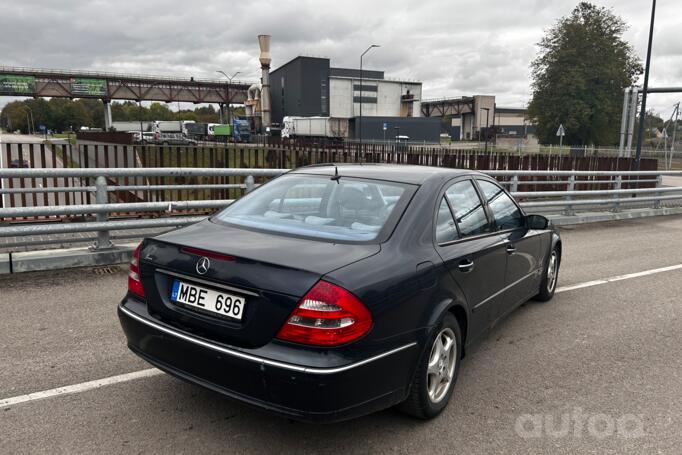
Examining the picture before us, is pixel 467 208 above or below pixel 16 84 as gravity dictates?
below

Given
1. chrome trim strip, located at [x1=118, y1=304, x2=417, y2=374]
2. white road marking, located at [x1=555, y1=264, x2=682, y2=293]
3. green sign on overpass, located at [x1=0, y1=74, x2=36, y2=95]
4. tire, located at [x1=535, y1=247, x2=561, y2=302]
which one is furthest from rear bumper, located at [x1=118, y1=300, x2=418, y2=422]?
green sign on overpass, located at [x1=0, y1=74, x2=36, y2=95]

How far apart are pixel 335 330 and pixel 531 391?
1.92m

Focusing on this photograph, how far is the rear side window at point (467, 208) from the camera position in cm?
371

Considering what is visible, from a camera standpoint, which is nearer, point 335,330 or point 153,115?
point 335,330

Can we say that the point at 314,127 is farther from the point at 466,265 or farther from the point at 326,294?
the point at 326,294

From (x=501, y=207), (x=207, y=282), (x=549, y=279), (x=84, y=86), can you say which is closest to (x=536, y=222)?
(x=501, y=207)

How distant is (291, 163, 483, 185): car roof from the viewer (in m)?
3.70

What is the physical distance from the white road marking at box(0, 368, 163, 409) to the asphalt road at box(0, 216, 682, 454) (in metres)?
0.06

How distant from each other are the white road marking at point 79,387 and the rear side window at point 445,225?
2.21 meters

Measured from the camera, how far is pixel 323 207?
3.62 metres

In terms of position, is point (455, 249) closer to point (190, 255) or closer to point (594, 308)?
point (190, 255)

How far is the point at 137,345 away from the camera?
3.14 metres

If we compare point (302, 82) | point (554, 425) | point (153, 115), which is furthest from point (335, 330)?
point (153, 115)

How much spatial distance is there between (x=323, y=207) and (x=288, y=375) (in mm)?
1398
